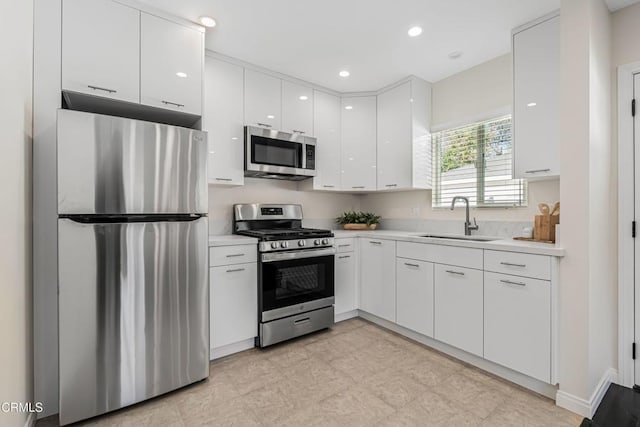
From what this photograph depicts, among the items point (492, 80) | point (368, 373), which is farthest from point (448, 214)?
point (368, 373)

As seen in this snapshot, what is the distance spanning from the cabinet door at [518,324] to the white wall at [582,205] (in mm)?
88

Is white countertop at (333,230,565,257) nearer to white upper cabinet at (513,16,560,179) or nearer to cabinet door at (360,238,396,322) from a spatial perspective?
cabinet door at (360,238,396,322)

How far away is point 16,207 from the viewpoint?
146cm

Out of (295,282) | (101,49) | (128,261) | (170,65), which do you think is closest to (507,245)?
(295,282)

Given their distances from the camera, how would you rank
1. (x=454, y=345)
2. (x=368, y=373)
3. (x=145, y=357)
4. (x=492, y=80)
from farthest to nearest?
(x=492, y=80) → (x=454, y=345) → (x=368, y=373) → (x=145, y=357)

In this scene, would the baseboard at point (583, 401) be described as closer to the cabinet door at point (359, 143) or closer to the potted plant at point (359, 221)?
the potted plant at point (359, 221)

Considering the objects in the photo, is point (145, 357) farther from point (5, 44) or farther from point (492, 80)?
point (492, 80)

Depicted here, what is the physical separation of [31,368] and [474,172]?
11.9 ft

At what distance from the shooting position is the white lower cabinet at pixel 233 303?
2.38 meters

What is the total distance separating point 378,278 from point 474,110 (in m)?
1.89

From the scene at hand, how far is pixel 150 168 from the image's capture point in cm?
189

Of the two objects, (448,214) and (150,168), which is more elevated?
(150,168)

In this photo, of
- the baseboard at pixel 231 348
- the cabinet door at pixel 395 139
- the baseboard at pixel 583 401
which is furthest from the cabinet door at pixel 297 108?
the baseboard at pixel 583 401

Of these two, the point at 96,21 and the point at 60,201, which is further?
the point at 96,21
